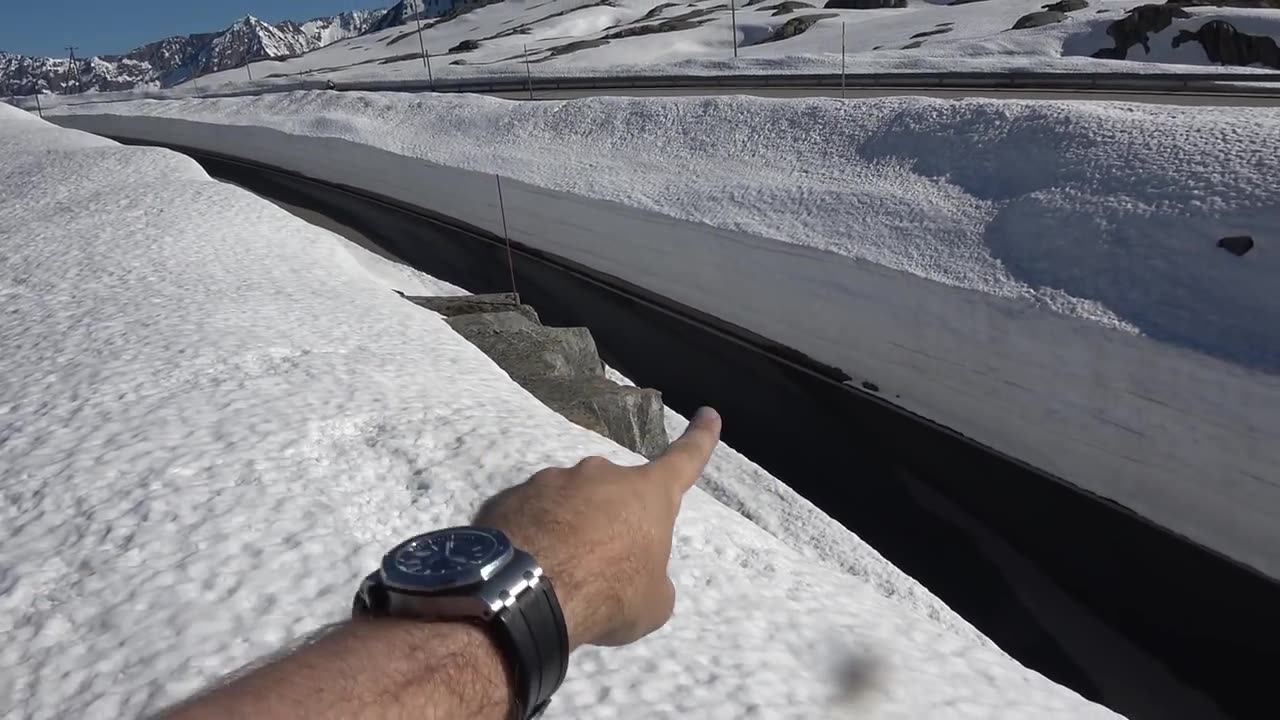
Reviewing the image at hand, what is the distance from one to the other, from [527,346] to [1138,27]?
25508 mm

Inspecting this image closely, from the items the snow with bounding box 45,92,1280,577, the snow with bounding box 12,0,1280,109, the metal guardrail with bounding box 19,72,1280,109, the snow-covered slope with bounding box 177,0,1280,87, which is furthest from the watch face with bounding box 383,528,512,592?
the snow-covered slope with bounding box 177,0,1280,87

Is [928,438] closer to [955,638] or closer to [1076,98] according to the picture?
[955,638]

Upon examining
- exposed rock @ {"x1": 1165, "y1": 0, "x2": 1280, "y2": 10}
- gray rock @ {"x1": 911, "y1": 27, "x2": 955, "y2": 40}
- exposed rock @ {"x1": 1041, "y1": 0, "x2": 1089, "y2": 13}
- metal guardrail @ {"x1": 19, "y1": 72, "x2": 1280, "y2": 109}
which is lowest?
metal guardrail @ {"x1": 19, "y1": 72, "x2": 1280, "y2": 109}

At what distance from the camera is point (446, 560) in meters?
1.81

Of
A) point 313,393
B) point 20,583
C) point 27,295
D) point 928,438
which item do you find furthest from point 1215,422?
point 27,295

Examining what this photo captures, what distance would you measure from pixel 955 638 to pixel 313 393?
328 cm

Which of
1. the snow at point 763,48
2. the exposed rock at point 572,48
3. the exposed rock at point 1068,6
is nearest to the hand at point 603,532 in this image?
the snow at point 763,48

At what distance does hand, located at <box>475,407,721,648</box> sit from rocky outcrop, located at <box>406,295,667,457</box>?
12.5 feet

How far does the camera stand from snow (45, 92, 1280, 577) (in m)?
6.71

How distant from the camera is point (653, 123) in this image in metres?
17.2

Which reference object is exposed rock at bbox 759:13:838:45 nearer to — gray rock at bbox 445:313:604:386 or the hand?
gray rock at bbox 445:313:604:386

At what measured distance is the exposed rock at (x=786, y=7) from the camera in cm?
4894

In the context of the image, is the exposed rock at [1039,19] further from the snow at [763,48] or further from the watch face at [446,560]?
the watch face at [446,560]

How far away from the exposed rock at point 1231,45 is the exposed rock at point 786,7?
26.3m
